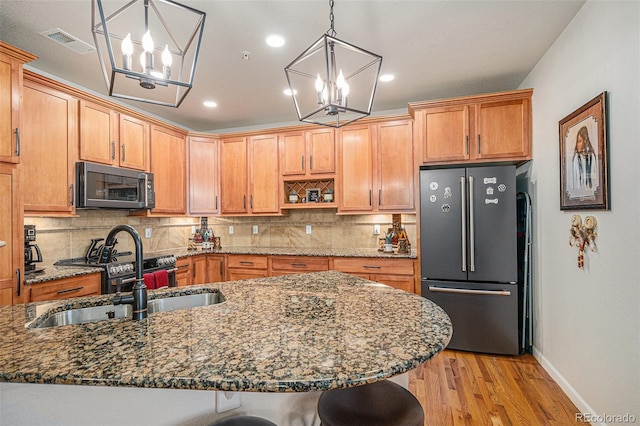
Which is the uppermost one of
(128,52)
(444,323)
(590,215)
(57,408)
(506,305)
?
(128,52)

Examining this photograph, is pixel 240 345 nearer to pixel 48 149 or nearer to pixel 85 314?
pixel 85 314

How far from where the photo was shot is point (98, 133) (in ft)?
10.3

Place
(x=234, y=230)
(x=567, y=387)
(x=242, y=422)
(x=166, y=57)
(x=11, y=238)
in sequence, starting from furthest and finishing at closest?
(x=234, y=230) → (x=567, y=387) → (x=11, y=238) → (x=166, y=57) → (x=242, y=422)

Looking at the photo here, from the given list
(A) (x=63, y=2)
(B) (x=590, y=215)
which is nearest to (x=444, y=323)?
(B) (x=590, y=215)

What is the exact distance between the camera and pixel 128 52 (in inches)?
51.1

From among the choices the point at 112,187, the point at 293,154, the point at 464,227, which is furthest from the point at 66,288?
the point at 464,227

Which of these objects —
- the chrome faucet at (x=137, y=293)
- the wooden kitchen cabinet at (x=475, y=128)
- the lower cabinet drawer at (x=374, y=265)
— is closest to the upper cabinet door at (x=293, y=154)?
the lower cabinet drawer at (x=374, y=265)

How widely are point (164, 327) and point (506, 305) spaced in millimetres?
2963

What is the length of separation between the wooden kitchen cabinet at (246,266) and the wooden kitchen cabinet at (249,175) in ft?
2.05

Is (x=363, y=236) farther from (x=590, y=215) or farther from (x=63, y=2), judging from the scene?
(x=63, y=2)

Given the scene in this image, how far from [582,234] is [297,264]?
2.61 meters

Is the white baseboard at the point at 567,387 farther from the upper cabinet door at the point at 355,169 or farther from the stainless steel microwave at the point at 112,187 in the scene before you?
the stainless steel microwave at the point at 112,187

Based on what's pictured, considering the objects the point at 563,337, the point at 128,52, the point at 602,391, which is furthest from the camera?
the point at 563,337

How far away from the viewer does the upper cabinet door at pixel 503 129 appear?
3.05 m
